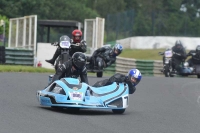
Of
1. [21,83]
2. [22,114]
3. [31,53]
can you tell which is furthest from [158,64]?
[22,114]

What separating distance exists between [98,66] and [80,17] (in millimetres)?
42951

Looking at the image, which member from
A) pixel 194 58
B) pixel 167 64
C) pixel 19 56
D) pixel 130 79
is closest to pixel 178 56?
pixel 194 58

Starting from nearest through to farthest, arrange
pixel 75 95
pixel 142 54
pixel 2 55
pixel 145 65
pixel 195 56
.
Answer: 1. pixel 75 95
2. pixel 2 55
3. pixel 195 56
4. pixel 145 65
5. pixel 142 54

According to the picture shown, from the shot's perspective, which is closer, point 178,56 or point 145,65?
point 178,56

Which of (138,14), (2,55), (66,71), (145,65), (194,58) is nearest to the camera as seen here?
(66,71)

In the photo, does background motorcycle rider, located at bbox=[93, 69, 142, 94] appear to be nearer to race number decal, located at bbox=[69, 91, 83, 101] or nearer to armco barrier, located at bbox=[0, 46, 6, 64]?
race number decal, located at bbox=[69, 91, 83, 101]

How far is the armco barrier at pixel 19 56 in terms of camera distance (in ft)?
86.3

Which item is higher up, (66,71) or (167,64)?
(66,71)

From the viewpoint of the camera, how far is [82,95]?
10.7 metres

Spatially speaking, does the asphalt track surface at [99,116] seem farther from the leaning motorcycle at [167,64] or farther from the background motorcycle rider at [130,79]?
the leaning motorcycle at [167,64]

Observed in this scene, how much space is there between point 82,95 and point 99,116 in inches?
17.4

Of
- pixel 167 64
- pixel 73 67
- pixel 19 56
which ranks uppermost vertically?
pixel 73 67

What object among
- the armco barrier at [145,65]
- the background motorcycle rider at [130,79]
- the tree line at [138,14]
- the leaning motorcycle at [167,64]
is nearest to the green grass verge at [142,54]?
the tree line at [138,14]

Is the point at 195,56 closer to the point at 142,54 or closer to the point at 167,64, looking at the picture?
the point at 167,64
